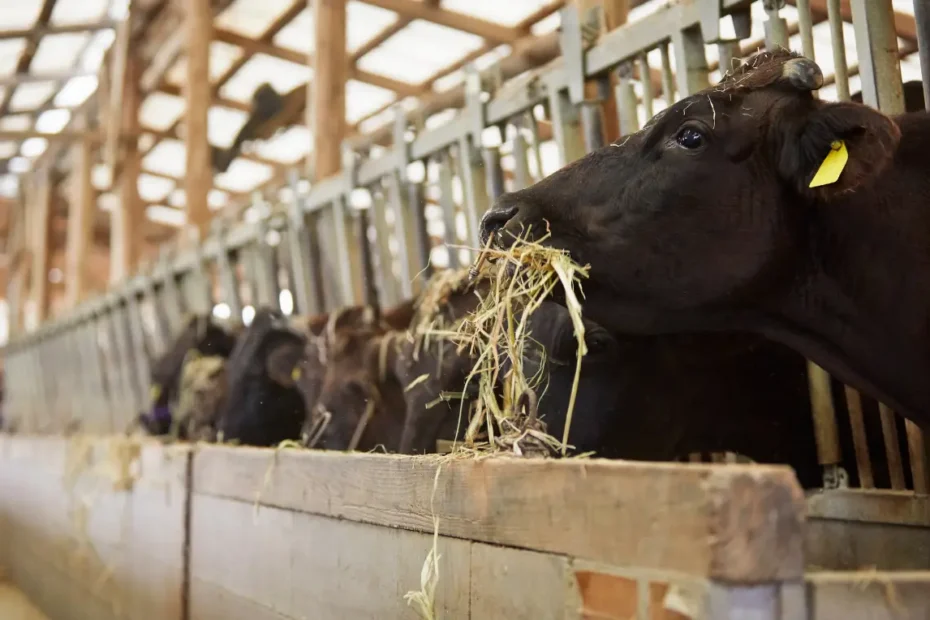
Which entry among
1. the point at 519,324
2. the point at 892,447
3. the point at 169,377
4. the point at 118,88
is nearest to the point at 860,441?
the point at 892,447

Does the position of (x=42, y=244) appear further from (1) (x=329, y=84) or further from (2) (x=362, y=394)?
(2) (x=362, y=394)

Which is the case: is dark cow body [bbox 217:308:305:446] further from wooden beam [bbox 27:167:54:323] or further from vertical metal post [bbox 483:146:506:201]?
wooden beam [bbox 27:167:54:323]

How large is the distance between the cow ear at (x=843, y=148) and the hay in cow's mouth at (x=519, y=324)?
39 centimetres

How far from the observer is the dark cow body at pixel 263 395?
3412 mm

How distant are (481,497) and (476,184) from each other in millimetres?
1972

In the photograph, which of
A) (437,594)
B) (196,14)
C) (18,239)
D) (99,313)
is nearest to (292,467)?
(437,594)

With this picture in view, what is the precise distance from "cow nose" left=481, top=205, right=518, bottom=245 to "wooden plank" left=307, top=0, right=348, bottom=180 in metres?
2.84

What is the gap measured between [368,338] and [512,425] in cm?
158

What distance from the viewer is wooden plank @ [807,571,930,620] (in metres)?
0.86

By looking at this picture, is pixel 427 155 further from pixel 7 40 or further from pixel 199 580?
pixel 7 40

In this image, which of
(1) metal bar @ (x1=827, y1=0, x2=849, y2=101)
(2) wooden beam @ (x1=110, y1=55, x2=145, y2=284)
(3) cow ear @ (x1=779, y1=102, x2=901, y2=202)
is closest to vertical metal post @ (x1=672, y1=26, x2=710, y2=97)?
(1) metal bar @ (x1=827, y1=0, x2=849, y2=101)

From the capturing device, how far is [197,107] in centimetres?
583

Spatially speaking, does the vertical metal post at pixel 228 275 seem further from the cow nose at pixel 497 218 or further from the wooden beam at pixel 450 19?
the cow nose at pixel 497 218

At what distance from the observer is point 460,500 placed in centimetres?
127
